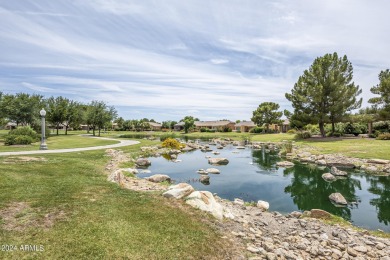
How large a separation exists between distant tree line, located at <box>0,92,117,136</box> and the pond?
29996mm

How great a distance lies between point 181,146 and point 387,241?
30554mm

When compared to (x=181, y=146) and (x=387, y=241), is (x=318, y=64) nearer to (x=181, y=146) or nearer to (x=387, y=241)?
(x=181, y=146)

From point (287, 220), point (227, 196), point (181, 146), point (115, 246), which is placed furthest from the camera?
point (181, 146)

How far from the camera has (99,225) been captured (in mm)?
6355

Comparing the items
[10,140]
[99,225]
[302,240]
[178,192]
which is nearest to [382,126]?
[302,240]

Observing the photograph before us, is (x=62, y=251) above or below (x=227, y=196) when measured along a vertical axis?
above

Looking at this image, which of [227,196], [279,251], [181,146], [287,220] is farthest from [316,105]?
[279,251]

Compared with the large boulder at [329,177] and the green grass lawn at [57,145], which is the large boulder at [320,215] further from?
the green grass lawn at [57,145]

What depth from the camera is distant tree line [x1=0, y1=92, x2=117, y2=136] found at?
126 feet

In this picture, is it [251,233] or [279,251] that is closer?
[279,251]

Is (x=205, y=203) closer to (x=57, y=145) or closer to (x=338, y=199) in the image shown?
(x=338, y=199)

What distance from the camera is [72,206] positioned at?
7.49 meters

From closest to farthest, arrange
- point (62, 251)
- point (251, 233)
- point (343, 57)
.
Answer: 1. point (62, 251)
2. point (251, 233)
3. point (343, 57)

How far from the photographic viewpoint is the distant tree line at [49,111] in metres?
38.5
